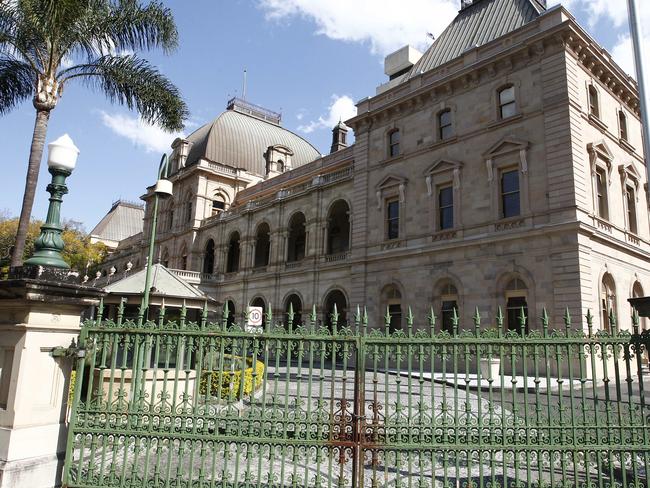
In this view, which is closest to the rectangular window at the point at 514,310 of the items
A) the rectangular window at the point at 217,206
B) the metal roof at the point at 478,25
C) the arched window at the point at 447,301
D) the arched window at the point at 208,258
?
the arched window at the point at 447,301

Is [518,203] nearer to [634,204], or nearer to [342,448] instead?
[634,204]

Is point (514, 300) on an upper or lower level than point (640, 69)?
lower

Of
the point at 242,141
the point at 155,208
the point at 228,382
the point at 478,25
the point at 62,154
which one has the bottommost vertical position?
the point at 228,382

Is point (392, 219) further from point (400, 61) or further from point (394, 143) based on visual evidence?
point (400, 61)

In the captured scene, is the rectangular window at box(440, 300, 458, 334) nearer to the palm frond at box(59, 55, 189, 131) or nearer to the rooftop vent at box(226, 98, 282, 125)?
the palm frond at box(59, 55, 189, 131)

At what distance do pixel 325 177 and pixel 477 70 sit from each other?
11418 millimetres

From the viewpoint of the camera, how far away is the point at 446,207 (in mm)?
22078

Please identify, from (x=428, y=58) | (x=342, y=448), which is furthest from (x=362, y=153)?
(x=342, y=448)

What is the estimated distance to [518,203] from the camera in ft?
63.9

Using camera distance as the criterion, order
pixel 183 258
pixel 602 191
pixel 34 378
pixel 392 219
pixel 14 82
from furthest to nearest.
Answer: pixel 183 258
pixel 392 219
pixel 602 191
pixel 14 82
pixel 34 378

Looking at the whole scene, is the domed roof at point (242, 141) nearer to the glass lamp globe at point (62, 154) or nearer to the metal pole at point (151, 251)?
the metal pole at point (151, 251)

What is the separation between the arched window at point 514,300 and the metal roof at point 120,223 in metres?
61.5

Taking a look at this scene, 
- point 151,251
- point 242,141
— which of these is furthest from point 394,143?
point 242,141

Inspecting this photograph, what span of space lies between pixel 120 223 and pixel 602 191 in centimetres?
6471
